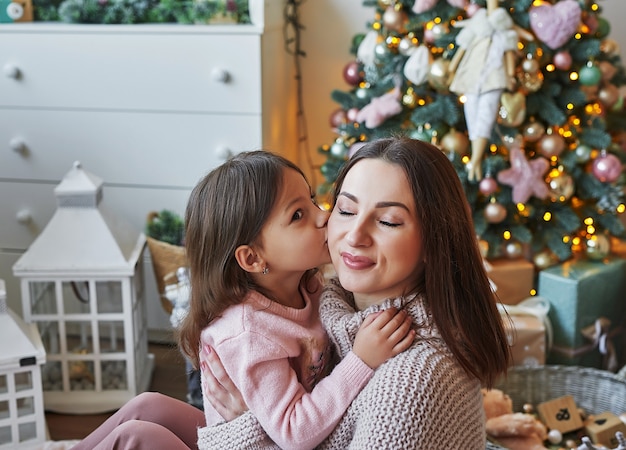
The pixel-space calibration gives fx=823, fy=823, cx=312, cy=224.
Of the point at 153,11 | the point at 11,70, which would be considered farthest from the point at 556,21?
the point at 11,70

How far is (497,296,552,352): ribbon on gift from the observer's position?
2564 mm

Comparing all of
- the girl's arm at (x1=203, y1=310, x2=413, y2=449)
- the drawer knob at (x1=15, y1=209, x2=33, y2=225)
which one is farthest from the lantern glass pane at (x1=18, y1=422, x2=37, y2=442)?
the girl's arm at (x1=203, y1=310, x2=413, y2=449)

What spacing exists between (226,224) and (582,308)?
5.41 feet

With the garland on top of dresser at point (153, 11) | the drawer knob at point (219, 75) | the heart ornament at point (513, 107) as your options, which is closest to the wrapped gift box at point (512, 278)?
the heart ornament at point (513, 107)

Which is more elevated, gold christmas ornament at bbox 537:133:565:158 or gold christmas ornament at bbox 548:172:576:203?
gold christmas ornament at bbox 537:133:565:158

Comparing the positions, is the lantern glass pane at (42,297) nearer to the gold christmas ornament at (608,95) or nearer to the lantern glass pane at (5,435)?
the lantern glass pane at (5,435)

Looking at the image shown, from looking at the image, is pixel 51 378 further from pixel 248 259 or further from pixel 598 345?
pixel 598 345

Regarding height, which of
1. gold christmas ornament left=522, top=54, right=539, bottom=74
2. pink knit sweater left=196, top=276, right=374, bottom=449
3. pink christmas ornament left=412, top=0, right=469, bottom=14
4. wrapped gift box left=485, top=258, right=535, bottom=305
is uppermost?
pink christmas ornament left=412, top=0, right=469, bottom=14

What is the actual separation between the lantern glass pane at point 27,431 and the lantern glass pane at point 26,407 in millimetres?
31

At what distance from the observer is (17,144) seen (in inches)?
113

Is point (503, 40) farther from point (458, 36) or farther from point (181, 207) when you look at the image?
point (181, 207)

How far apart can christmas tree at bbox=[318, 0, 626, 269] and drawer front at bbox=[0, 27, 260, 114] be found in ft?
1.34

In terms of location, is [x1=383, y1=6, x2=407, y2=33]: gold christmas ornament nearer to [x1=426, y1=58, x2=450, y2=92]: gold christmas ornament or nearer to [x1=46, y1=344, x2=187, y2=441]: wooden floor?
[x1=426, y1=58, x2=450, y2=92]: gold christmas ornament

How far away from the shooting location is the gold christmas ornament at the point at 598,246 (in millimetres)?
2697
